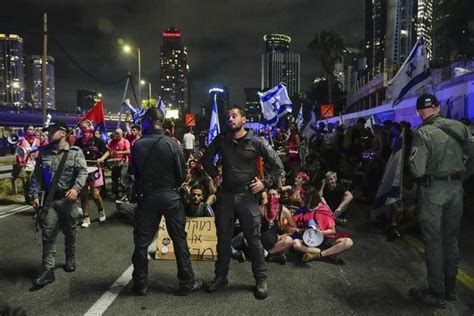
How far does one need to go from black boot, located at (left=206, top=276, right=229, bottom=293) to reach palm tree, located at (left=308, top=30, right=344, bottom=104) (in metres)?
44.8

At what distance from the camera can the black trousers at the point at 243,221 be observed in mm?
4352

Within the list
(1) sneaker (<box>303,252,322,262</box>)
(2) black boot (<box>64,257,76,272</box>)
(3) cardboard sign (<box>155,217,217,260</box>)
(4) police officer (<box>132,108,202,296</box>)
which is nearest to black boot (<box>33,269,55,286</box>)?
(2) black boot (<box>64,257,76,272</box>)

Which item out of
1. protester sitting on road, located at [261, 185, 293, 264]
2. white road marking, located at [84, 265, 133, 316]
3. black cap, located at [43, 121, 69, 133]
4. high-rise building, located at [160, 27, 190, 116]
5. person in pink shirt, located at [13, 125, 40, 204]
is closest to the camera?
white road marking, located at [84, 265, 133, 316]

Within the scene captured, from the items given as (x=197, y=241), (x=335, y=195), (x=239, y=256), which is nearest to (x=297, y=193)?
(x=335, y=195)

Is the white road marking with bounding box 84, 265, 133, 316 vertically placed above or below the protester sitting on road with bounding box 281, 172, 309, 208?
below

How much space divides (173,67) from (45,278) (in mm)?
186302

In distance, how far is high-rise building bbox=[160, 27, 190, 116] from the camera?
561 ft

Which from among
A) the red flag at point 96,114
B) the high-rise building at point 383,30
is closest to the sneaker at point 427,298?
the red flag at point 96,114

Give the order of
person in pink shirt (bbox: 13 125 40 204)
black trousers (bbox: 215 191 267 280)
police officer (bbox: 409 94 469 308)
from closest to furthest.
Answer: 1. police officer (bbox: 409 94 469 308)
2. black trousers (bbox: 215 191 267 280)
3. person in pink shirt (bbox: 13 125 40 204)

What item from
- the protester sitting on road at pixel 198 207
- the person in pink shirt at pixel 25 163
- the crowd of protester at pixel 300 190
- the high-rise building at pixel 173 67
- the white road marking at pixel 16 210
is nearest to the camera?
the crowd of protester at pixel 300 190

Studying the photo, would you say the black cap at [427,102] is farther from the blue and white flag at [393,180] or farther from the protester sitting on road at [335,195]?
the protester sitting on road at [335,195]

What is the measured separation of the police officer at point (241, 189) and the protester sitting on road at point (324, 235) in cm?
134

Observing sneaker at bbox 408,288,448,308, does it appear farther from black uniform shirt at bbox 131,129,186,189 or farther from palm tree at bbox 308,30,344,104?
palm tree at bbox 308,30,344,104

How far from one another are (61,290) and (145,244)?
1189 mm
